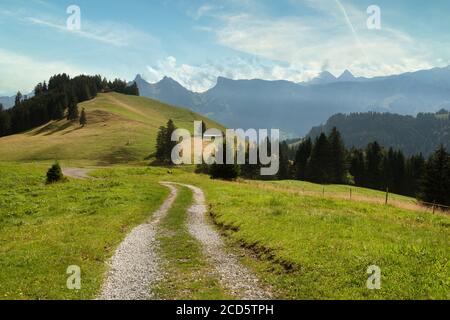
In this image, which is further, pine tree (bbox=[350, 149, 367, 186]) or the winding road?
pine tree (bbox=[350, 149, 367, 186])

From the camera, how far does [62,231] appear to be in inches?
964

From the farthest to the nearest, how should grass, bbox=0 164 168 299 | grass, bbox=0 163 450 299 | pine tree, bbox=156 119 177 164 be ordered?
pine tree, bbox=156 119 177 164
grass, bbox=0 164 168 299
grass, bbox=0 163 450 299

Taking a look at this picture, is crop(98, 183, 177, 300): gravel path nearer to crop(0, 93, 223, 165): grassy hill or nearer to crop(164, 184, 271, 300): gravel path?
crop(164, 184, 271, 300): gravel path

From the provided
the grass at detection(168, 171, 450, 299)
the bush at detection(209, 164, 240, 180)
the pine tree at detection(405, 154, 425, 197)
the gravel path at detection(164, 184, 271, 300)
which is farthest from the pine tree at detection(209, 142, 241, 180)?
the pine tree at detection(405, 154, 425, 197)

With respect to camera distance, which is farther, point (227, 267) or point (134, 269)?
point (227, 267)

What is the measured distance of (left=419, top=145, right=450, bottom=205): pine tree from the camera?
263 ft

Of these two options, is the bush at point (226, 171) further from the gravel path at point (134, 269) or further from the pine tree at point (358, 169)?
the pine tree at point (358, 169)

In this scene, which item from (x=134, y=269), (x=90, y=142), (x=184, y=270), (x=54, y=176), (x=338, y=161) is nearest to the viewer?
(x=184, y=270)

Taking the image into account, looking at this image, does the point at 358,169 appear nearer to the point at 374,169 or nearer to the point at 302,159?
the point at 374,169

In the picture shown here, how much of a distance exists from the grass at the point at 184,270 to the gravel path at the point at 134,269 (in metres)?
0.50

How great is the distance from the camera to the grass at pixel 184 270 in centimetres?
1371

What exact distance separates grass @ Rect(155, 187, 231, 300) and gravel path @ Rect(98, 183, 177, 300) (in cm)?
50

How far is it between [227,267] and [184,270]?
1940 mm

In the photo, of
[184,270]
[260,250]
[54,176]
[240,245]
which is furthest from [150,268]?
[54,176]
